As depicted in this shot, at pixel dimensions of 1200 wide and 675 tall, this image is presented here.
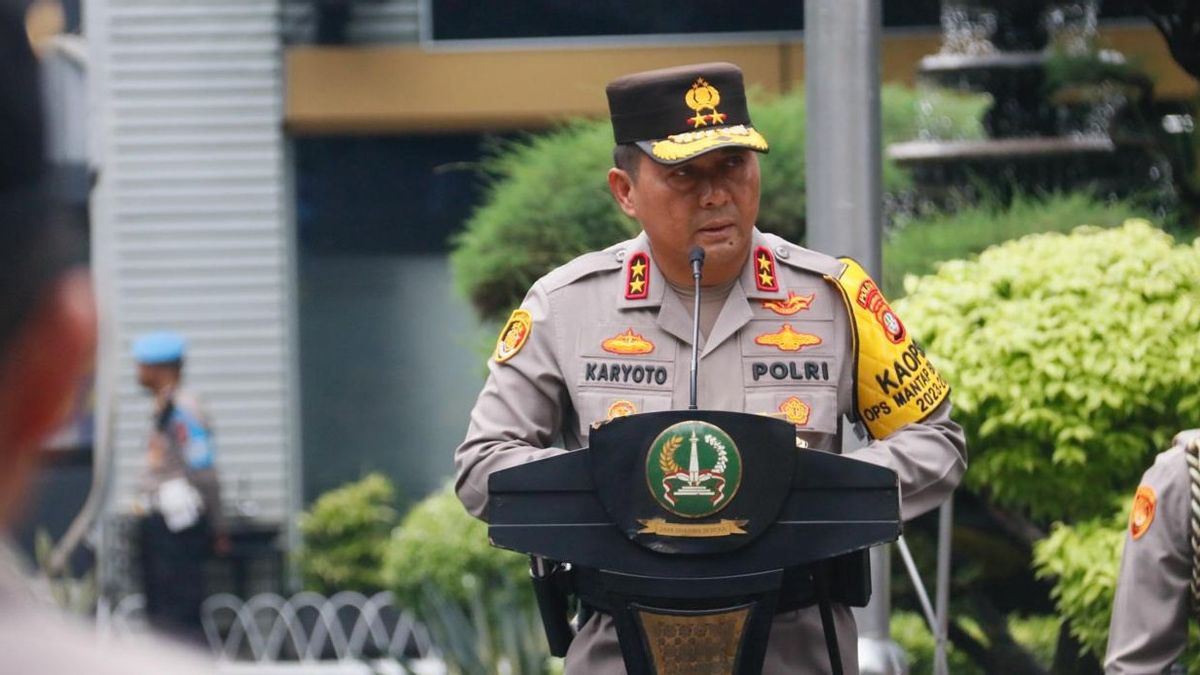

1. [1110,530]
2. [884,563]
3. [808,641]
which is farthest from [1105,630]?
[808,641]

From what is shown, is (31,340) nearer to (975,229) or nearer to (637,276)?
(637,276)

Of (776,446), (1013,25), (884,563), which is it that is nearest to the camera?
(776,446)

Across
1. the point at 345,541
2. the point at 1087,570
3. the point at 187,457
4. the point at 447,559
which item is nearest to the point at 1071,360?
the point at 1087,570

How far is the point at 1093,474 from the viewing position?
5.27 metres

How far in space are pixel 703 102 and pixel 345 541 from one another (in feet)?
27.4

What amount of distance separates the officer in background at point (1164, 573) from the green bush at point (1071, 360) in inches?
64.9

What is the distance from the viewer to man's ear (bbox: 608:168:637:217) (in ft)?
11.6

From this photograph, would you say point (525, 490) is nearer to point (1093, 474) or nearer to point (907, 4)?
point (1093, 474)

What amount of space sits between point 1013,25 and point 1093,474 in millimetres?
3381

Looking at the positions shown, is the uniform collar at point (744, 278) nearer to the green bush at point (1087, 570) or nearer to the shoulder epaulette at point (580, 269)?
the shoulder epaulette at point (580, 269)

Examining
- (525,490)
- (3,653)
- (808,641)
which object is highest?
(3,653)

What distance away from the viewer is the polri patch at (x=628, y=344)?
3426 mm

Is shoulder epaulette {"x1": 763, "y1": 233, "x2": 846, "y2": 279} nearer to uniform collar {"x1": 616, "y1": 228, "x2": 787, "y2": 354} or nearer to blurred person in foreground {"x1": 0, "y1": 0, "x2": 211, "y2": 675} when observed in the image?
uniform collar {"x1": 616, "y1": 228, "x2": 787, "y2": 354}

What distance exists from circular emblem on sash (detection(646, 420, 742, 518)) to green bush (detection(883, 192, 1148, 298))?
3244 millimetres
